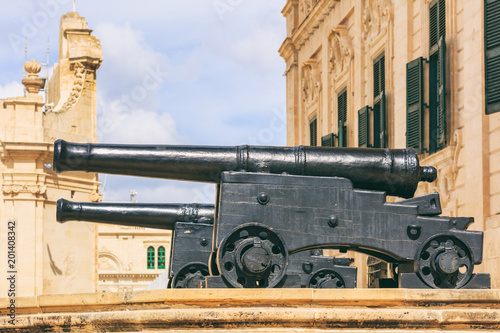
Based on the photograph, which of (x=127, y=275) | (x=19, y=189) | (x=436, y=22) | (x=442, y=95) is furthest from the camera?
(x=127, y=275)

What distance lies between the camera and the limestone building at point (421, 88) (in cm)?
1199

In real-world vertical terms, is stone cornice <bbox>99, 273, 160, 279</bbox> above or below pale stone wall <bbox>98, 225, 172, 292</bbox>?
below

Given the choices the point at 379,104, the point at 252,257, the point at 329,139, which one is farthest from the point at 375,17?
the point at 252,257

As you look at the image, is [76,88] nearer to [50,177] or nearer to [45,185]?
[50,177]

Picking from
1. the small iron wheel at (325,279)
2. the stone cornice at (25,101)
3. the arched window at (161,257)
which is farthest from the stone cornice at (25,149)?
the arched window at (161,257)

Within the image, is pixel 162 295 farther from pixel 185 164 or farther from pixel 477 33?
pixel 477 33

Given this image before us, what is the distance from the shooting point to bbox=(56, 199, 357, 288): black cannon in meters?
12.1

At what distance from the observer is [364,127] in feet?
61.0

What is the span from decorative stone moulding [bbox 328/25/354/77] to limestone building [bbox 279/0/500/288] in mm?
25

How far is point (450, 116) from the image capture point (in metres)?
13.4

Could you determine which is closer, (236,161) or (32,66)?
(236,161)

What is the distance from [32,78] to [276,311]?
86.1ft

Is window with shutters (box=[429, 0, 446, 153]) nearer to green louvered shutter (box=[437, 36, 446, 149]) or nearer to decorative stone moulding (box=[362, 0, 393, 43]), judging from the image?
green louvered shutter (box=[437, 36, 446, 149])

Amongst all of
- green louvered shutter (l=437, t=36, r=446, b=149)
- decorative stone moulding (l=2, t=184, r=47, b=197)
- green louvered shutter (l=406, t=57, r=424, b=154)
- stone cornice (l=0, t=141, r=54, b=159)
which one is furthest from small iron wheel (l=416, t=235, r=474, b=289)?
Result: decorative stone moulding (l=2, t=184, r=47, b=197)
